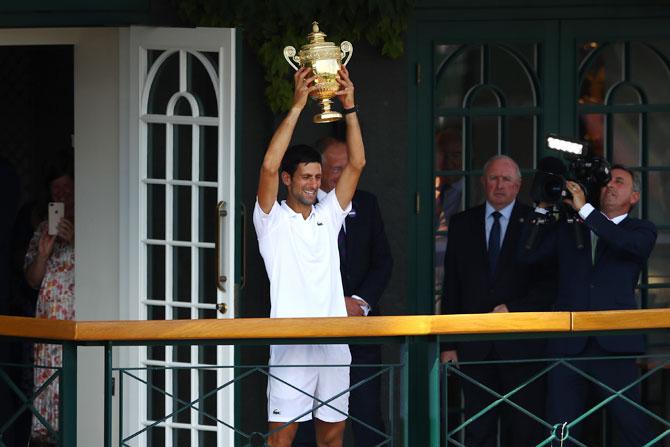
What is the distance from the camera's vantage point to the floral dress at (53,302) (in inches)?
346

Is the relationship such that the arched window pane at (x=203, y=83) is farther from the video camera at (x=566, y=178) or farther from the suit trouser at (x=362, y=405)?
the video camera at (x=566, y=178)

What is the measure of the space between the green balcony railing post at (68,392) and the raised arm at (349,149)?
1792mm

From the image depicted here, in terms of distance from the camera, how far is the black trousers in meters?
8.22

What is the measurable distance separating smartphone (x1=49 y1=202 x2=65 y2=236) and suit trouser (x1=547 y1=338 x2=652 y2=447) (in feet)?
8.64

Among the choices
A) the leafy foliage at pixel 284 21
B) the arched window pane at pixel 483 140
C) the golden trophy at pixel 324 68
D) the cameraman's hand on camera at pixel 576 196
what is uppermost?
the leafy foliage at pixel 284 21

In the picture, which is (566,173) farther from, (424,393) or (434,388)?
(434,388)

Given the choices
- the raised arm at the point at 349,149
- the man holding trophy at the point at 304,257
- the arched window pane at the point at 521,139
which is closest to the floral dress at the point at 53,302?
the man holding trophy at the point at 304,257

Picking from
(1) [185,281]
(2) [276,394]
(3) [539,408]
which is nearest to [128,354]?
(1) [185,281]

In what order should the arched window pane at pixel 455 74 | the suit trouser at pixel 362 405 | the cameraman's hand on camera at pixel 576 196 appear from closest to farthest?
the cameraman's hand on camera at pixel 576 196, the suit trouser at pixel 362 405, the arched window pane at pixel 455 74

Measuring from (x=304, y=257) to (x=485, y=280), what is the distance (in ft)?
4.24

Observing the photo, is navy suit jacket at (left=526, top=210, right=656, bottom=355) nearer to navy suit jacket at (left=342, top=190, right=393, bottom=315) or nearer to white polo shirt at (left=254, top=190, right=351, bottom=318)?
navy suit jacket at (left=342, top=190, right=393, bottom=315)

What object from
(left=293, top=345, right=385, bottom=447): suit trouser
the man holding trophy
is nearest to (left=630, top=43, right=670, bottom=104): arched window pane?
(left=293, top=345, right=385, bottom=447): suit trouser

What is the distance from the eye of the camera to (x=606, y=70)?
9.09 meters

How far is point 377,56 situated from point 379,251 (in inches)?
45.6
